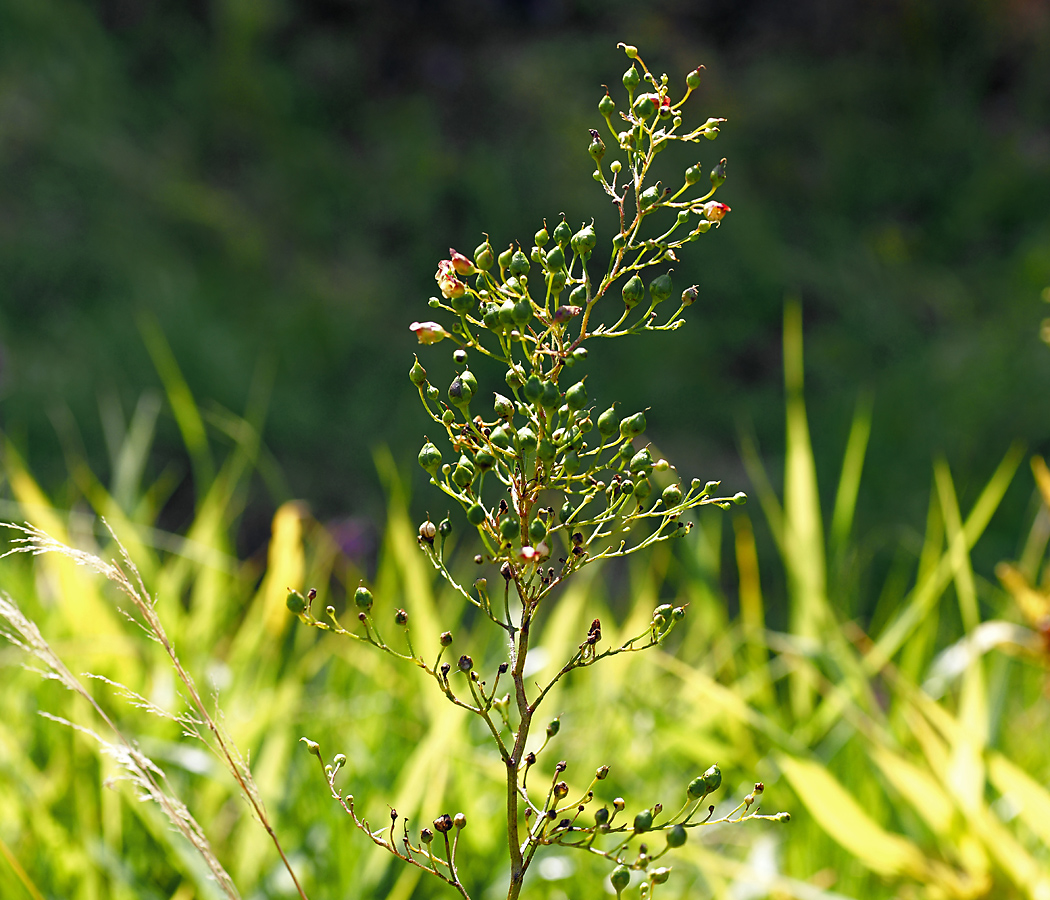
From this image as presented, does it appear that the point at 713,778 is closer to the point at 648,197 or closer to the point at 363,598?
the point at 363,598

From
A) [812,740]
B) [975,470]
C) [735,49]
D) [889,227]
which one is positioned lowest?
[812,740]

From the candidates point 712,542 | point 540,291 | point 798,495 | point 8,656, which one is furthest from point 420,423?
point 798,495

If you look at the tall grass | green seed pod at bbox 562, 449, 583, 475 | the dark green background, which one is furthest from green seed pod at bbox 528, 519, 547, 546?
the dark green background

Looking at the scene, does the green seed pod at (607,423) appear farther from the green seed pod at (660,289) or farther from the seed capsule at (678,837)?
the seed capsule at (678,837)

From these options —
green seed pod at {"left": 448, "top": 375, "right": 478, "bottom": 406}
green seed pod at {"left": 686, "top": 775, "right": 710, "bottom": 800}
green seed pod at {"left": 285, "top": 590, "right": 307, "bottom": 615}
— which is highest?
green seed pod at {"left": 448, "top": 375, "right": 478, "bottom": 406}

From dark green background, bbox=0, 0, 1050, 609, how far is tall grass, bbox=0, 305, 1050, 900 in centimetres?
210

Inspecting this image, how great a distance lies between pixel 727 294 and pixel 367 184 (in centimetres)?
184

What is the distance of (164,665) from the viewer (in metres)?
1.63

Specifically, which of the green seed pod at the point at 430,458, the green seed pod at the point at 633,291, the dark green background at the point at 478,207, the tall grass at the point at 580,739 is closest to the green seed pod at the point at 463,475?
the green seed pod at the point at 430,458

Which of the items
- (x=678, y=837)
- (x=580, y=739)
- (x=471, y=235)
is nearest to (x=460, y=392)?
(x=678, y=837)

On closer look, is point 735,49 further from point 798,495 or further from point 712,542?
point 798,495

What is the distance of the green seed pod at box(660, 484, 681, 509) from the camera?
479 millimetres

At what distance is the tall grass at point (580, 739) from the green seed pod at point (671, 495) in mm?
720

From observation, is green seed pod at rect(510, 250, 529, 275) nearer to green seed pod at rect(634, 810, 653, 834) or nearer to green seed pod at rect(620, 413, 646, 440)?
green seed pod at rect(620, 413, 646, 440)
